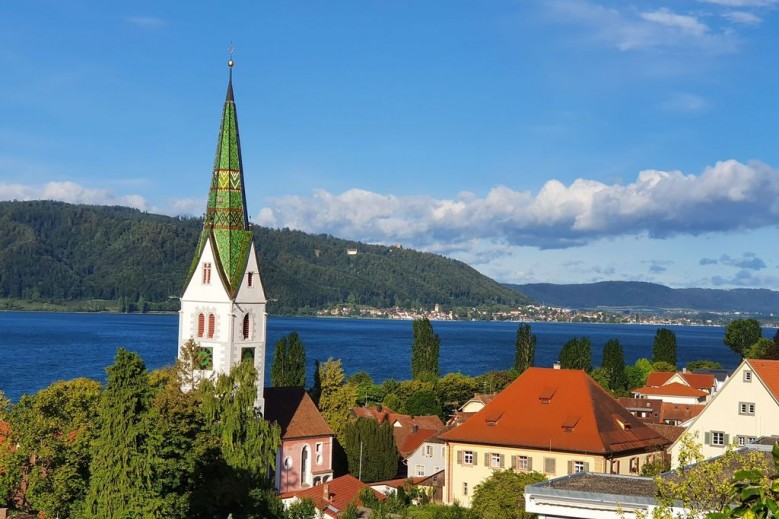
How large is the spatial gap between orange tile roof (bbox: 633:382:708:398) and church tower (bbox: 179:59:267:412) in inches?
2292

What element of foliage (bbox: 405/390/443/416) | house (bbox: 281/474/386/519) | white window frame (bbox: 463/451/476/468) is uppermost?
white window frame (bbox: 463/451/476/468)

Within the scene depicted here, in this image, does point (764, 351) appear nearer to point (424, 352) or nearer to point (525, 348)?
point (525, 348)

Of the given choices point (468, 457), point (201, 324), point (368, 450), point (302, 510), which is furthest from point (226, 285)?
point (468, 457)

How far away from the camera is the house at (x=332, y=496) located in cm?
4622

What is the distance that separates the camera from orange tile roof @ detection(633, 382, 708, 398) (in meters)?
98.9

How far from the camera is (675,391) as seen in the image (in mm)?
100000

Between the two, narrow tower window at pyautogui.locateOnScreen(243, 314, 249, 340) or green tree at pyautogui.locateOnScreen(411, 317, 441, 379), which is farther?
green tree at pyautogui.locateOnScreen(411, 317, 441, 379)

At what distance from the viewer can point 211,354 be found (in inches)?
1986

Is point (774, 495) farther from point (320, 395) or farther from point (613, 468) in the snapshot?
point (320, 395)

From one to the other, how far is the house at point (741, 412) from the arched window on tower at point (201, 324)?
23.8 meters

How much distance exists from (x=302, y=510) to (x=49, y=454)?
444 inches

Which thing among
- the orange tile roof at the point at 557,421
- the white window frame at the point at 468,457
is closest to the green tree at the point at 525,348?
the orange tile roof at the point at 557,421

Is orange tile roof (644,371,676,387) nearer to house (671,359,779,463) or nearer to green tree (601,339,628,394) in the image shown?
green tree (601,339,628,394)

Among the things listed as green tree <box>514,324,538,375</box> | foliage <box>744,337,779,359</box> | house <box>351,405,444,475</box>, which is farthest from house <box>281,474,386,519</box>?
foliage <box>744,337,779,359</box>
